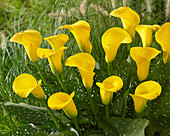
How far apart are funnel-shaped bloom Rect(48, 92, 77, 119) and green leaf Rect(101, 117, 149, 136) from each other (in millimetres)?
88

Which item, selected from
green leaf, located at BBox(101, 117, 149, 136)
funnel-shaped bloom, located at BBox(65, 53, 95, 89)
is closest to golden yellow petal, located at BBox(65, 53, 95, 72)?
funnel-shaped bloom, located at BBox(65, 53, 95, 89)

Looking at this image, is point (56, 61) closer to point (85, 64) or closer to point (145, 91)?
point (85, 64)

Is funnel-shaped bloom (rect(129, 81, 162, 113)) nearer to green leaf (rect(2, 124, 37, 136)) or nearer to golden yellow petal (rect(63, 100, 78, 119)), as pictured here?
golden yellow petal (rect(63, 100, 78, 119))

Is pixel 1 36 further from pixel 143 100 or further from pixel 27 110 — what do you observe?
pixel 143 100

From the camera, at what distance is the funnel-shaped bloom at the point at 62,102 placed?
0.37 metres

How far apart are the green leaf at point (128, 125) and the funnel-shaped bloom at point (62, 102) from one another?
88 millimetres

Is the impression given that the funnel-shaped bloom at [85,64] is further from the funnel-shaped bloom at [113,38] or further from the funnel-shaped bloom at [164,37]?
the funnel-shaped bloom at [164,37]

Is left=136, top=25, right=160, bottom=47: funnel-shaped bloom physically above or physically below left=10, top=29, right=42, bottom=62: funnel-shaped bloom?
below

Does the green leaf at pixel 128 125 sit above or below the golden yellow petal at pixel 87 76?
below

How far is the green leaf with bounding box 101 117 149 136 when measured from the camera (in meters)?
0.39

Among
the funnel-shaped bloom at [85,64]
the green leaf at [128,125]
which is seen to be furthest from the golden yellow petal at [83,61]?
the green leaf at [128,125]

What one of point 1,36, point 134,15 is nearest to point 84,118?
point 134,15

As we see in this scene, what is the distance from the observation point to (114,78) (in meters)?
0.41

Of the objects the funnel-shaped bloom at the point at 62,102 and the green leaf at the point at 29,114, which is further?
the green leaf at the point at 29,114
